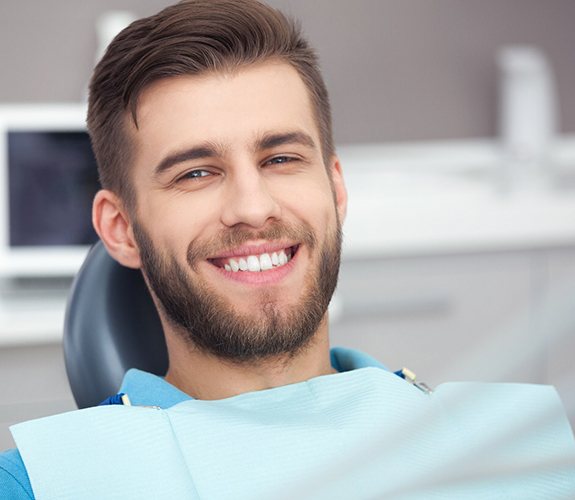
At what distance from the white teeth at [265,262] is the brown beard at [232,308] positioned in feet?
0.07

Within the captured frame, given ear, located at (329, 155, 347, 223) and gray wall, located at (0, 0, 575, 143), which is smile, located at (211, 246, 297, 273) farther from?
gray wall, located at (0, 0, 575, 143)

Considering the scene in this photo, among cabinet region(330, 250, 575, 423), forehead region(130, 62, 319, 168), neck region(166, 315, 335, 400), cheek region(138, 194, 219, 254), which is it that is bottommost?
cabinet region(330, 250, 575, 423)

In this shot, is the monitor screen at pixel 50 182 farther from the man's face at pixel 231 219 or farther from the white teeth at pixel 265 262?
the white teeth at pixel 265 262

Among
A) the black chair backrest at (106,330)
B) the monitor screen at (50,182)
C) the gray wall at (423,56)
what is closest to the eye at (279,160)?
the black chair backrest at (106,330)

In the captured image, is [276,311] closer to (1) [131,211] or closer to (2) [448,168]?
(1) [131,211]

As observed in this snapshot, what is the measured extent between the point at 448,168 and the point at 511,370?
2.54m

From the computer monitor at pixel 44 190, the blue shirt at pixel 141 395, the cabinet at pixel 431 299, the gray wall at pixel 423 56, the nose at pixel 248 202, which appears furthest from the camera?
the gray wall at pixel 423 56

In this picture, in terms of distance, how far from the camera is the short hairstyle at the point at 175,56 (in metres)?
1.08

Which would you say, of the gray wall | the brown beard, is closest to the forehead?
the brown beard

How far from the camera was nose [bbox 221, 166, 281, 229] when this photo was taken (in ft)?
3.34

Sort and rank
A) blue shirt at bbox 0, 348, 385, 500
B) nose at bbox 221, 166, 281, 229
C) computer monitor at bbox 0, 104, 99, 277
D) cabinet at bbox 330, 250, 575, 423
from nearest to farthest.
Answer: blue shirt at bbox 0, 348, 385, 500, nose at bbox 221, 166, 281, 229, computer monitor at bbox 0, 104, 99, 277, cabinet at bbox 330, 250, 575, 423

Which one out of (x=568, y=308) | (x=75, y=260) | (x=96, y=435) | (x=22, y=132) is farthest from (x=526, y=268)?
(x=568, y=308)

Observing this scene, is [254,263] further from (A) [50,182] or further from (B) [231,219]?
(A) [50,182]

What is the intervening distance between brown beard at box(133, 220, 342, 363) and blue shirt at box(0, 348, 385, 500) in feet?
0.23
